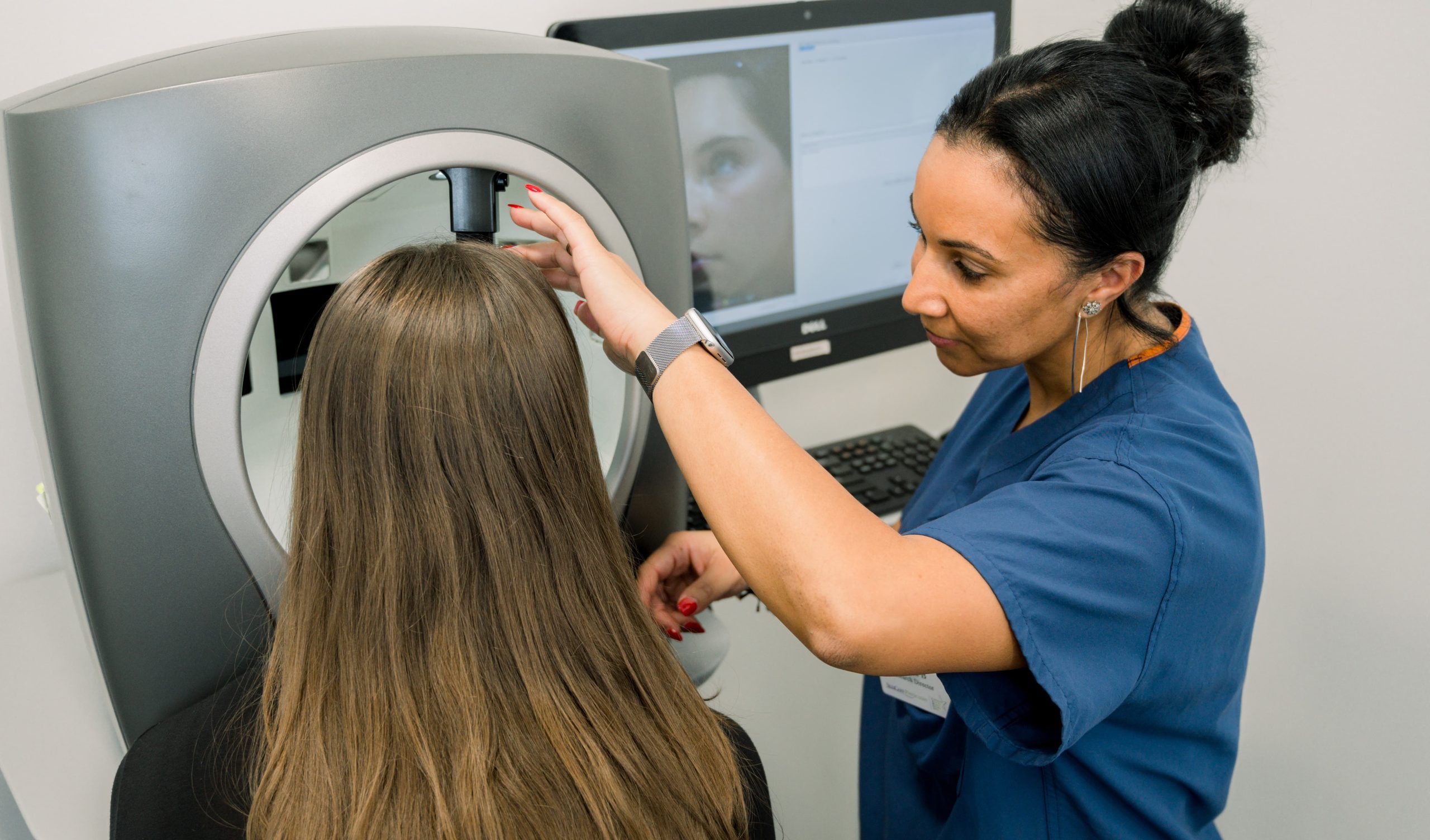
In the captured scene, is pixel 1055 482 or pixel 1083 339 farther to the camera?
pixel 1083 339

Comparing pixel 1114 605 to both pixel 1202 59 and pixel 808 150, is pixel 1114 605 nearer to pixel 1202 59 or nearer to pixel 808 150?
pixel 1202 59

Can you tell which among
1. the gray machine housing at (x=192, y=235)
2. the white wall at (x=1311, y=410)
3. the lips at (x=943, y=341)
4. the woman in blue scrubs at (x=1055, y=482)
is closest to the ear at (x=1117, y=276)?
the woman in blue scrubs at (x=1055, y=482)

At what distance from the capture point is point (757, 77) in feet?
3.41

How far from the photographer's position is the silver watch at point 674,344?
65 cm

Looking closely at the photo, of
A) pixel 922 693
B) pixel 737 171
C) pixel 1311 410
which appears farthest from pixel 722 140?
pixel 1311 410

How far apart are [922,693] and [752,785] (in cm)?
27

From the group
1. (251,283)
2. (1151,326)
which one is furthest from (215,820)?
(1151,326)

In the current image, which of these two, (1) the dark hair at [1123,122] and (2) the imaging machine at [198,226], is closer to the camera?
(2) the imaging machine at [198,226]

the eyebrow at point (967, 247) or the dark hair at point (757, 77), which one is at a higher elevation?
the dark hair at point (757, 77)

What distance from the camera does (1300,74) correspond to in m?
1.29

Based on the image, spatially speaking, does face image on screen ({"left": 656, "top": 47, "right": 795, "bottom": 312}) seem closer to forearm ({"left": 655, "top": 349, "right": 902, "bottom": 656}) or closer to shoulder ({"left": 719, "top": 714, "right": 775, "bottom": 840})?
forearm ({"left": 655, "top": 349, "right": 902, "bottom": 656})

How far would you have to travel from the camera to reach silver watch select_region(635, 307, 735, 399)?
0.65 metres

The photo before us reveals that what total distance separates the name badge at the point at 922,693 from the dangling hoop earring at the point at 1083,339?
291 mm

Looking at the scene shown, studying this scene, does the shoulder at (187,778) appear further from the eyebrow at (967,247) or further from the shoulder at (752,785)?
the eyebrow at (967,247)
